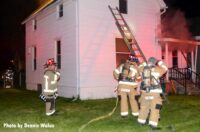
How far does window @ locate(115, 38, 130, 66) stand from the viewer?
17.0 metres

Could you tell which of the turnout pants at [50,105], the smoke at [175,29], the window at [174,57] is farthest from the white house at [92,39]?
the turnout pants at [50,105]

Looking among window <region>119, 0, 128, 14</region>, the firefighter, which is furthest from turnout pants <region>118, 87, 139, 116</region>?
window <region>119, 0, 128, 14</region>

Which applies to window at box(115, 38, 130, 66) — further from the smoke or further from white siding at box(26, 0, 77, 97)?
the smoke

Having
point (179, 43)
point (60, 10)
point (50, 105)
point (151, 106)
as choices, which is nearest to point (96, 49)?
point (60, 10)

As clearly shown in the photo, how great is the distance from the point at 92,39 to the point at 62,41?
1.95m

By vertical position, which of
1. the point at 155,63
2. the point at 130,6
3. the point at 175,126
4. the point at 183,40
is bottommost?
the point at 175,126

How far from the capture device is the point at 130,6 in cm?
1764

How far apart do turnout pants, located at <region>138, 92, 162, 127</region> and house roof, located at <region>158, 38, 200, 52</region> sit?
9.76 m

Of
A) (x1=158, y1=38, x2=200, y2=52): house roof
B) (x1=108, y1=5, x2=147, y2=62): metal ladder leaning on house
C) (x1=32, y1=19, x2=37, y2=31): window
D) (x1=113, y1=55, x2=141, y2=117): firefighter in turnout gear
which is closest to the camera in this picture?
(x1=113, y1=55, x2=141, y2=117): firefighter in turnout gear

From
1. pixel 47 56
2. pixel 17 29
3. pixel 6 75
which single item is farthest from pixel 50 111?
pixel 17 29

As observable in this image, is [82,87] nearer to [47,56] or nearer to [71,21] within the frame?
[71,21]

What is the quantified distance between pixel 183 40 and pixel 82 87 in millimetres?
7074

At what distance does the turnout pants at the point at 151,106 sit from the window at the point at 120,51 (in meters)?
8.03

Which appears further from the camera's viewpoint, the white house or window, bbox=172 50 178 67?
window, bbox=172 50 178 67
